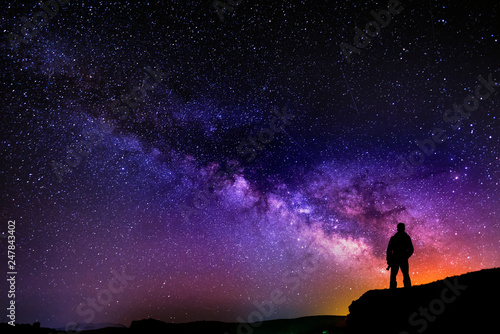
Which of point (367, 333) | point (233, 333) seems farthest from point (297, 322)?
point (367, 333)

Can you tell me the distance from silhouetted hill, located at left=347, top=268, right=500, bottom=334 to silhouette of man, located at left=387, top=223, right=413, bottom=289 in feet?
5.48

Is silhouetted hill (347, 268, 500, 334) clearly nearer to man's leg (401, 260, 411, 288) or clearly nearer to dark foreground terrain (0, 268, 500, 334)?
dark foreground terrain (0, 268, 500, 334)

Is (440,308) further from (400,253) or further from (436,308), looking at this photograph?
(400,253)

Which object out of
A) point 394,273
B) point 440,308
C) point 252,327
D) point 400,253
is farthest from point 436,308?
point 252,327

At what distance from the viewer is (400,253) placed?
7.84 metres

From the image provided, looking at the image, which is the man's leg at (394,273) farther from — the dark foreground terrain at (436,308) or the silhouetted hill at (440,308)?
the silhouetted hill at (440,308)

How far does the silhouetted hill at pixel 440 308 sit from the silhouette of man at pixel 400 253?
1.67 meters

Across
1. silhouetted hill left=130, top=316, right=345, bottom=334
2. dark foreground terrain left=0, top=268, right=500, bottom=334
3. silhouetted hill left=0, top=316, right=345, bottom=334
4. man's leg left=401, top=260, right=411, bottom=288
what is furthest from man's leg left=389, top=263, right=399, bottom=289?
silhouetted hill left=130, top=316, right=345, bottom=334

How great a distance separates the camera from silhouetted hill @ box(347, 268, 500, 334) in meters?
3.95

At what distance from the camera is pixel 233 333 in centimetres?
1859

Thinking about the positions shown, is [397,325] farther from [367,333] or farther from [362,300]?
[362,300]

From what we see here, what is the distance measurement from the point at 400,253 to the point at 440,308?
135 inches

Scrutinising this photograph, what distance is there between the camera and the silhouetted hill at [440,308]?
13.0 ft

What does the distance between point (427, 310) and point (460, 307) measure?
761 millimetres
